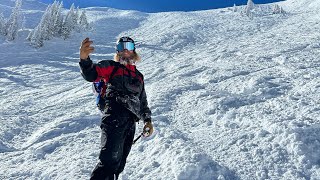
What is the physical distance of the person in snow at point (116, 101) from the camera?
4402 mm

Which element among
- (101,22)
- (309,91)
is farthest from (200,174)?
(101,22)

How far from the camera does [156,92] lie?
35.6 feet

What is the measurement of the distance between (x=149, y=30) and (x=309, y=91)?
2641cm

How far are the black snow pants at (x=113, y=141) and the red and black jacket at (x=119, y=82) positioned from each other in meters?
0.11

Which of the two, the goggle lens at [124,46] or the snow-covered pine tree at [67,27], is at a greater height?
the goggle lens at [124,46]

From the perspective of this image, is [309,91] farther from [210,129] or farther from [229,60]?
[229,60]

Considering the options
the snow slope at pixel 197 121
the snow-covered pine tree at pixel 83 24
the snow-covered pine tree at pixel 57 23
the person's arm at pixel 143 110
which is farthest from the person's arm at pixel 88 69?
Answer: the snow-covered pine tree at pixel 83 24

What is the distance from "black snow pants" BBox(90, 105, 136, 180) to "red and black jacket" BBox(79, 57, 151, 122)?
11cm

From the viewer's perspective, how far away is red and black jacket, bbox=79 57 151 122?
463cm

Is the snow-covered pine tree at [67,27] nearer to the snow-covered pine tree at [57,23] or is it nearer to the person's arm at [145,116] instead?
the snow-covered pine tree at [57,23]

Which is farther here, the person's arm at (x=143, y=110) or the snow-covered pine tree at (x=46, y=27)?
the snow-covered pine tree at (x=46, y=27)

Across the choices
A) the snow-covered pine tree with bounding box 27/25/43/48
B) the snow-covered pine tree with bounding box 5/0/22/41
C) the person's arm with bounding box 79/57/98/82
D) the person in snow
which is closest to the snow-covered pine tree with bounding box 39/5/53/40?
the snow-covered pine tree with bounding box 27/25/43/48

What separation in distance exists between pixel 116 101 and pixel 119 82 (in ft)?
0.86

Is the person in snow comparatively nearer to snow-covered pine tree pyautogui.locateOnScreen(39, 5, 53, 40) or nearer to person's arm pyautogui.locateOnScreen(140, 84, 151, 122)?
person's arm pyautogui.locateOnScreen(140, 84, 151, 122)
